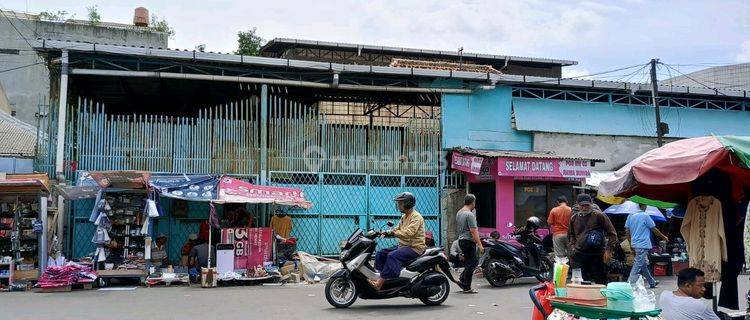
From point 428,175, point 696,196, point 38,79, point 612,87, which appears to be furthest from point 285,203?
point 38,79

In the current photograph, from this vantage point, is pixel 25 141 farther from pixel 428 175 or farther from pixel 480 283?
pixel 480 283

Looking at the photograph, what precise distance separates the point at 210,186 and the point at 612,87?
10.4 metres

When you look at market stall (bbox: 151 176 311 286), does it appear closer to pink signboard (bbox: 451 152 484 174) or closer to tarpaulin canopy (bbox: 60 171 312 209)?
tarpaulin canopy (bbox: 60 171 312 209)

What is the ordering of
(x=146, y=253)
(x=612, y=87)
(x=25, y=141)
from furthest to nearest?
(x=25, y=141)
(x=612, y=87)
(x=146, y=253)

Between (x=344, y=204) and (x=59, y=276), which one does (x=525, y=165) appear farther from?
(x=59, y=276)

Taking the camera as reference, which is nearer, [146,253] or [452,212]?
[146,253]

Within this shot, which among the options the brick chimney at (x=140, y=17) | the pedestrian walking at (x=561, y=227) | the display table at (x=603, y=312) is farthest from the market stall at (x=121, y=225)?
the brick chimney at (x=140, y=17)

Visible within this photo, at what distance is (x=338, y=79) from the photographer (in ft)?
48.8

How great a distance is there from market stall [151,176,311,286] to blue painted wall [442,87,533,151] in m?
4.48

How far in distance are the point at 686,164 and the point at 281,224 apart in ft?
30.9

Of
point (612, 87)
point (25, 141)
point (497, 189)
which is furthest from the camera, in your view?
point (25, 141)

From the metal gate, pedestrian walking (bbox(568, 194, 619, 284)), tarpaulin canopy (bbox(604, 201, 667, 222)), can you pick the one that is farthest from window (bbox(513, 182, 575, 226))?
pedestrian walking (bbox(568, 194, 619, 284))

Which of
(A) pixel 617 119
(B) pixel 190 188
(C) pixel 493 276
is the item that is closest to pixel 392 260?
(C) pixel 493 276

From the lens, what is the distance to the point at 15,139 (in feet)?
60.4
